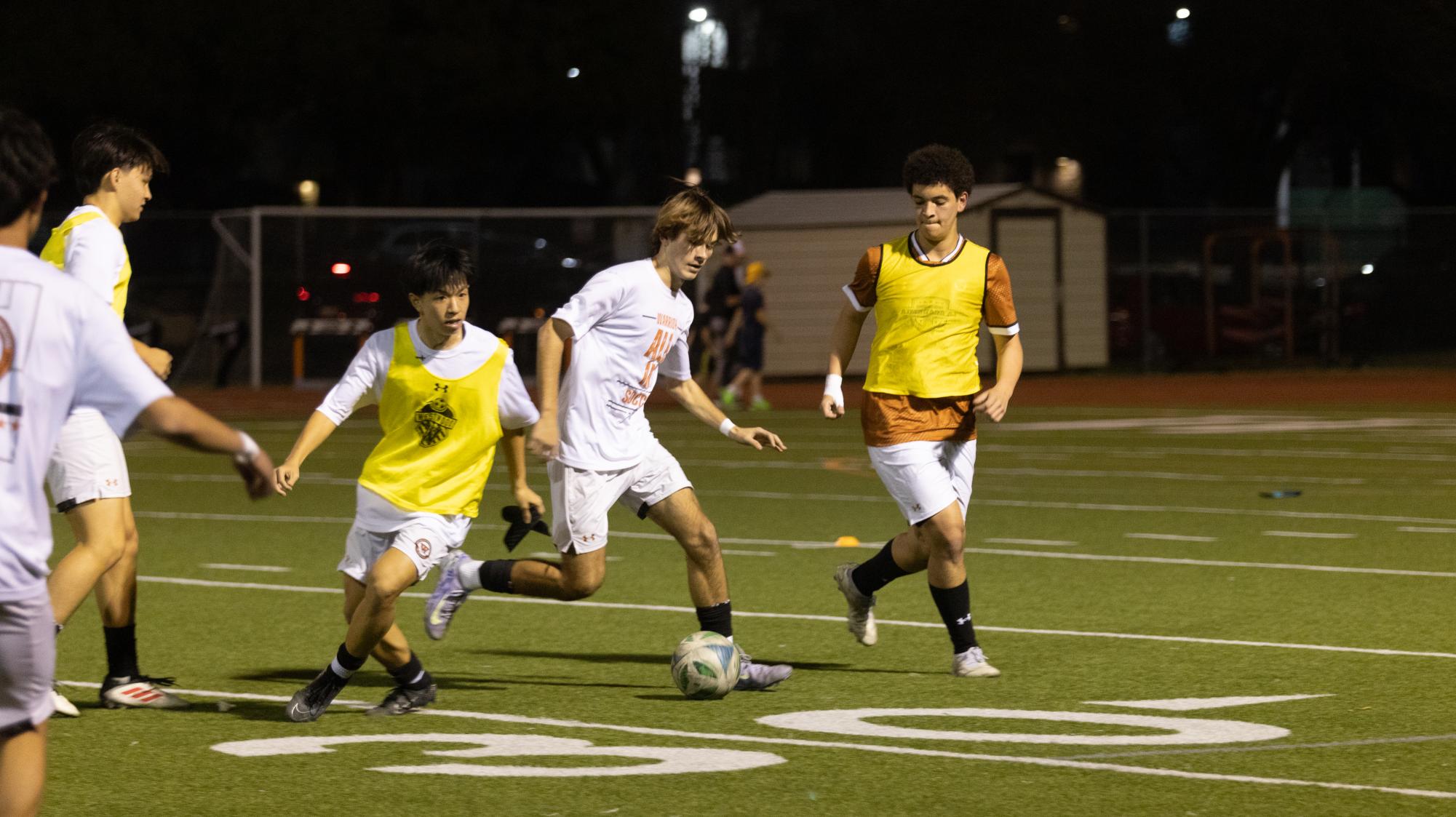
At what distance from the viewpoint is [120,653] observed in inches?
303

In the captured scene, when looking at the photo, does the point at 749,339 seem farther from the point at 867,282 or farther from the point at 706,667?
the point at 706,667

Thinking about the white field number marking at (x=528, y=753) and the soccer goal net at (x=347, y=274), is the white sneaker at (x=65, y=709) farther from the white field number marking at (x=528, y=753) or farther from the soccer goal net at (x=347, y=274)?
the soccer goal net at (x=347, y=274)

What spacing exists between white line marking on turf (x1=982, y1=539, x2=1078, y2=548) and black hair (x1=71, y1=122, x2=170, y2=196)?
6.69 metres

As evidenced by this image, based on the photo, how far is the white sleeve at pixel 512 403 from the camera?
7391mm

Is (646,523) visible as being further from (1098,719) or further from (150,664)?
(1098,719)

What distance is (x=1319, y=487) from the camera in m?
16.0

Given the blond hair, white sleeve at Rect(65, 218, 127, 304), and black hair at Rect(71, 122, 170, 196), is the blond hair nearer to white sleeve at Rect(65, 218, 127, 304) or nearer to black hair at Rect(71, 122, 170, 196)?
black hair at Rect(71, 122, 170, 196)

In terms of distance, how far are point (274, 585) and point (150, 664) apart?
8.08 ft

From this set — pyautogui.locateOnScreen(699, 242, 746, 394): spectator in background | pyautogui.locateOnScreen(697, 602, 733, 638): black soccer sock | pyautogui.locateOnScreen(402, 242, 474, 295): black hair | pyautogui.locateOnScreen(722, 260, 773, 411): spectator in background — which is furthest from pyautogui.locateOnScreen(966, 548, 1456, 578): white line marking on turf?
pyautogui.locateOnScreen(699, 242, 746, 394): spectator in background

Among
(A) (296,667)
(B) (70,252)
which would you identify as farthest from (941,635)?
(B) (70,252)

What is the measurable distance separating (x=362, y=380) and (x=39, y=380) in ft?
10.3

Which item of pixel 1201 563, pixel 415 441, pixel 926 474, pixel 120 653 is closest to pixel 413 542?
pixel 415 441

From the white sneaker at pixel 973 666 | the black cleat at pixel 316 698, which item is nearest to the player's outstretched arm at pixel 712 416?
the white sneaker at pixel 973 666

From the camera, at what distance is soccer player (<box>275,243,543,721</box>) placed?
283 inches
